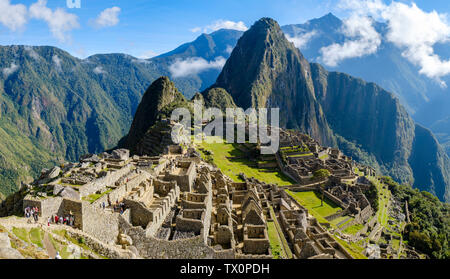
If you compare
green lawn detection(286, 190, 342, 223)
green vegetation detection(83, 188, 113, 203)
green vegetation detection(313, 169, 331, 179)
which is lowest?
green lawn detection(286, 190, 342, 223)

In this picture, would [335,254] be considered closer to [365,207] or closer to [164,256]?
[164,256]

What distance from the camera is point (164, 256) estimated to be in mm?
19453

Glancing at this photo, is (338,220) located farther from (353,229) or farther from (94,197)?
(94,197)

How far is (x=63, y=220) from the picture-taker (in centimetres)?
1855

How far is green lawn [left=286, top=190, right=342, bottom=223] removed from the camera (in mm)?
48469

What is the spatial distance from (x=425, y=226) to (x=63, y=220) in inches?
2849

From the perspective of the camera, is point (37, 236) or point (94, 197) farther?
point (94, 197)

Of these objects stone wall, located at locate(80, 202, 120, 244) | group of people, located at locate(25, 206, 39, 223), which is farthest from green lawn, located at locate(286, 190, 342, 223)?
group of people, located at locate(25, 206, 39, 223)

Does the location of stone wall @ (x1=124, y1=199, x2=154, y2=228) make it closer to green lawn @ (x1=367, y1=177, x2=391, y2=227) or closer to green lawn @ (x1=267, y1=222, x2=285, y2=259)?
green lawn @ (x1=267, y1=222, x2=285, y2=259)

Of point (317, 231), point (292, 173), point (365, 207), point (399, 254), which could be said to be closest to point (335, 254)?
point (317, 231)

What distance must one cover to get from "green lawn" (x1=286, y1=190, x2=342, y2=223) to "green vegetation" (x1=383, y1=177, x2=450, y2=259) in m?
16.0

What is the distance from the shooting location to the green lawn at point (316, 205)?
4847 cm

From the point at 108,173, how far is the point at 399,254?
4530cm

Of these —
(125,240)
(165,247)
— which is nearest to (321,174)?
(165,247)
